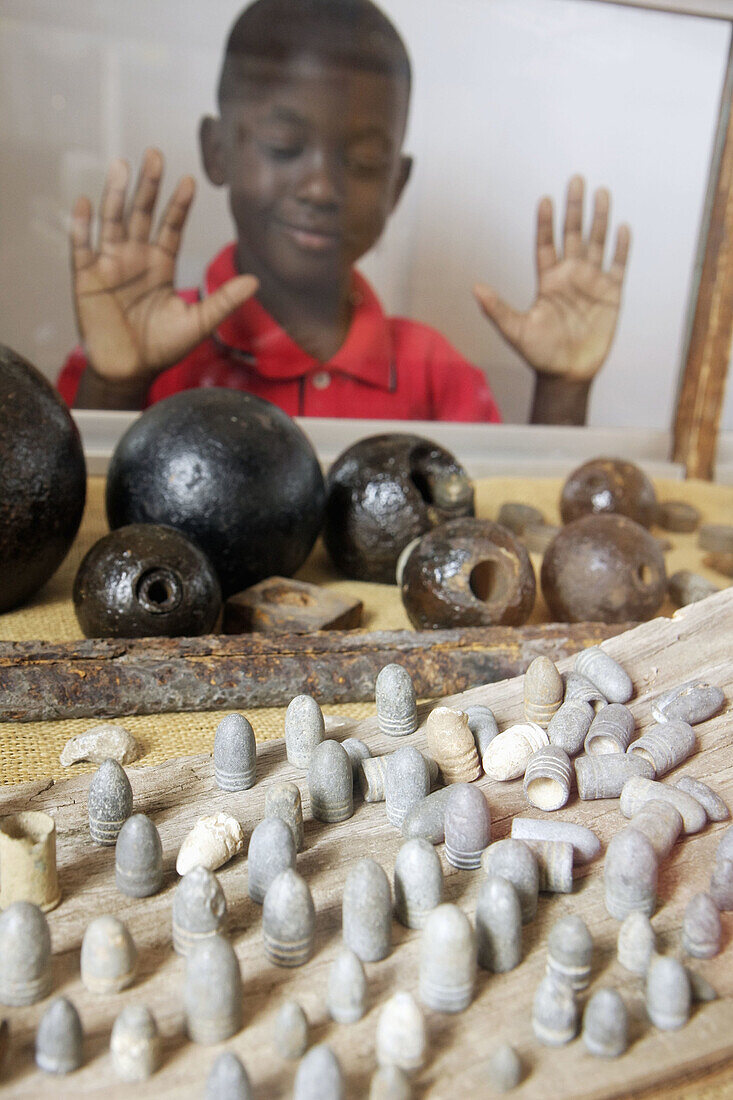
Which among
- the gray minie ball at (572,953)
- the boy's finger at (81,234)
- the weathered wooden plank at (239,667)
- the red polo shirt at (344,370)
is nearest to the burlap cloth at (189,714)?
the weathered wooden plank at (239,667)

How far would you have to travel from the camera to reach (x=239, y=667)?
78.5 inches

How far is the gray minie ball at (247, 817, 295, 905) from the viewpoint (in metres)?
1.26

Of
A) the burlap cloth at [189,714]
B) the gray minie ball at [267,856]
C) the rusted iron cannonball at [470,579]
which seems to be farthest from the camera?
the rusted iron cannonball at [470,579]

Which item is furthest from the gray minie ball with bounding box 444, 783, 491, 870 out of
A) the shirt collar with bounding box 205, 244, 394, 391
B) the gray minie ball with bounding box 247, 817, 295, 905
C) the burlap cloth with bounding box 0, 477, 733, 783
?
the shirt collar with bounding box 205, 244, 394, 391

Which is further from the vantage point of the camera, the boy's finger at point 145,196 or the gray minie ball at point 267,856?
the boy's finger at point 145,196

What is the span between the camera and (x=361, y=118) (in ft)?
11.7

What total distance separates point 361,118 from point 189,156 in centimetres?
69

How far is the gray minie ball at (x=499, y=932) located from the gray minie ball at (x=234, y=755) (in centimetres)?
54

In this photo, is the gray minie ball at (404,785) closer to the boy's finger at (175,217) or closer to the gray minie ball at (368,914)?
the gray minie ball at (368,914)

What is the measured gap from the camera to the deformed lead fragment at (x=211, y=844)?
1334 millimetres

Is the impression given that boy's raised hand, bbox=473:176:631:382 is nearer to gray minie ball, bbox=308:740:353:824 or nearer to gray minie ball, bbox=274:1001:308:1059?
gray minie ball, bbox=308:740:353:824

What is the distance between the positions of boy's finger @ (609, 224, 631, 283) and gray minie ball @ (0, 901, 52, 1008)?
383 cm

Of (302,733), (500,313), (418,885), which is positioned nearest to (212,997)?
(418,885)

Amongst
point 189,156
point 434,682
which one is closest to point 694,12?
point 189,156
